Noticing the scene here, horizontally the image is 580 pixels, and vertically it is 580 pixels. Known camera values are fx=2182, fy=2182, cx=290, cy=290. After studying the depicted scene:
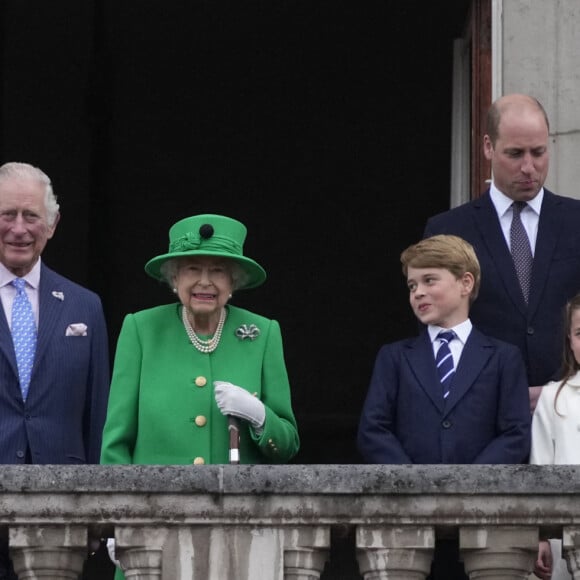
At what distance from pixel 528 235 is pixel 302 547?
1.64 m

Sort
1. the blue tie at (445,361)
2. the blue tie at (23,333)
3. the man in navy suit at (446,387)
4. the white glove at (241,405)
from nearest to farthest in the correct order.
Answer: the white glove at (241,405)
the man in navy suit at (446,387)
the blue tie at (445,361)
the blue tie at (23,333)

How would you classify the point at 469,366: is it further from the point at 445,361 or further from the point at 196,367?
the point at 196,367

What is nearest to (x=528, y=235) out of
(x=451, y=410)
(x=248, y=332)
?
(x=451, y=410)

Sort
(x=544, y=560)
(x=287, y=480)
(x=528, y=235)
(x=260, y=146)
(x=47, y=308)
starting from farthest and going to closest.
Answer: (x=260, y=146) → (x=528, y=235) → (x=47, y=308) → (x=544, y=560) → (x=287, y=480)

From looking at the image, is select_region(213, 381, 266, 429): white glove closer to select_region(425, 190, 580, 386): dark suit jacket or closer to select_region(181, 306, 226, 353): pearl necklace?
select_region(181, 306, 226, 353): pearl necklace

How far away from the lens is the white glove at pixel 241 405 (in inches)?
230

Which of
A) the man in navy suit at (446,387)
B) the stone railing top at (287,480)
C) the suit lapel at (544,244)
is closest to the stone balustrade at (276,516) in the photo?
the stone railing top at (287,480)

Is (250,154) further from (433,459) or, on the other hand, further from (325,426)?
(433,459)

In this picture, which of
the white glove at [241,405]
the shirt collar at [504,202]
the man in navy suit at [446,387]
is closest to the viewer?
the white glove at [241,405]

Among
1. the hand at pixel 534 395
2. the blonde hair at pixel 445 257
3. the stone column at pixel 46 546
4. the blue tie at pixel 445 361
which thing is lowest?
the stone column at pixel 46 546

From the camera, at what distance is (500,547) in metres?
5.34

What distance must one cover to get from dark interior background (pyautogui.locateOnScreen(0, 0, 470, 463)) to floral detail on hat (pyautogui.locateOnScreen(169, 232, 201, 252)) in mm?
6313

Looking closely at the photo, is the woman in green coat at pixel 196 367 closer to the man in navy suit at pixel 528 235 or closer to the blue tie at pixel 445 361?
the blue tie at pixel 445 361

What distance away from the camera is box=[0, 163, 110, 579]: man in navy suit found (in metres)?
6.14
